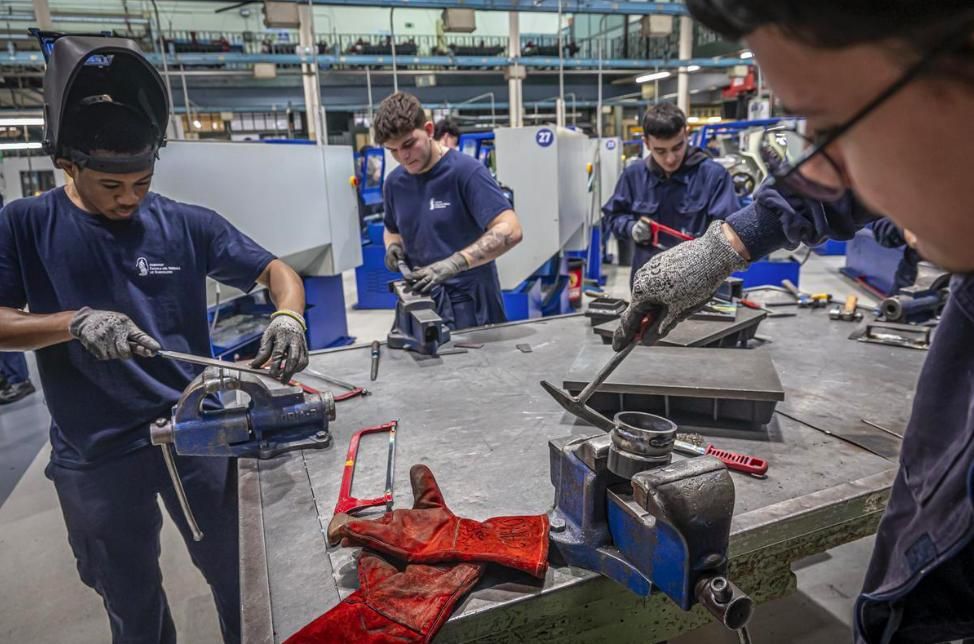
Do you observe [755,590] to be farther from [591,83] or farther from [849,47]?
[591,83]

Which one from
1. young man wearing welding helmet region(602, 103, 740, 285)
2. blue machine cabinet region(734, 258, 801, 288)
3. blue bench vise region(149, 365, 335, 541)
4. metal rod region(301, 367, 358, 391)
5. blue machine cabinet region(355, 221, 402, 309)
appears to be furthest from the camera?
blue machine cabinet region(355, 221, 402, 309)

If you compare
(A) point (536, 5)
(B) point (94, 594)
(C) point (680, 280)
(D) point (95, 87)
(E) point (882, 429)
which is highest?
(A) point (536, 5)

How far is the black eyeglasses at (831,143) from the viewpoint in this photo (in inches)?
12.1

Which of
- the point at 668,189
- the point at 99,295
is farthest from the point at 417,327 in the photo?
the point at 668,189

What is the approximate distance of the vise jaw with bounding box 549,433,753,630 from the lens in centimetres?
64

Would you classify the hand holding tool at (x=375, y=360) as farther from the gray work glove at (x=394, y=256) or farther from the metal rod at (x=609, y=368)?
the metal rod at (x=609, y=368)

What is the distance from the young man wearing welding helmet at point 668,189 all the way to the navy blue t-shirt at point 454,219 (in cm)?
81

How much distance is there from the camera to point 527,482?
0.97 metres

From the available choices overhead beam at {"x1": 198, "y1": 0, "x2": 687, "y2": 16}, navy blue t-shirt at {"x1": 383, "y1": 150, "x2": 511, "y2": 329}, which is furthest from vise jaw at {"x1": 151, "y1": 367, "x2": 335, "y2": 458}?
overhead beam at {"x1": 198, "y1": 0, "x2": 687, "y2": 16}

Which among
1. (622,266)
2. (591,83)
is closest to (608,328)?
(622,266)

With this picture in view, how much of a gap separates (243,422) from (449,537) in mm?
506

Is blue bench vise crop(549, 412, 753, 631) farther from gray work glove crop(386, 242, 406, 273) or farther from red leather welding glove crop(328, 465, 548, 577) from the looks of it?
gray work glove crop(386, 242, 406, 273)

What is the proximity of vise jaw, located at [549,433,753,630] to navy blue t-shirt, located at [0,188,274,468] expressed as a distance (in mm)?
938

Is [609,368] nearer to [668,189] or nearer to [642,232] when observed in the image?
[642,232]
